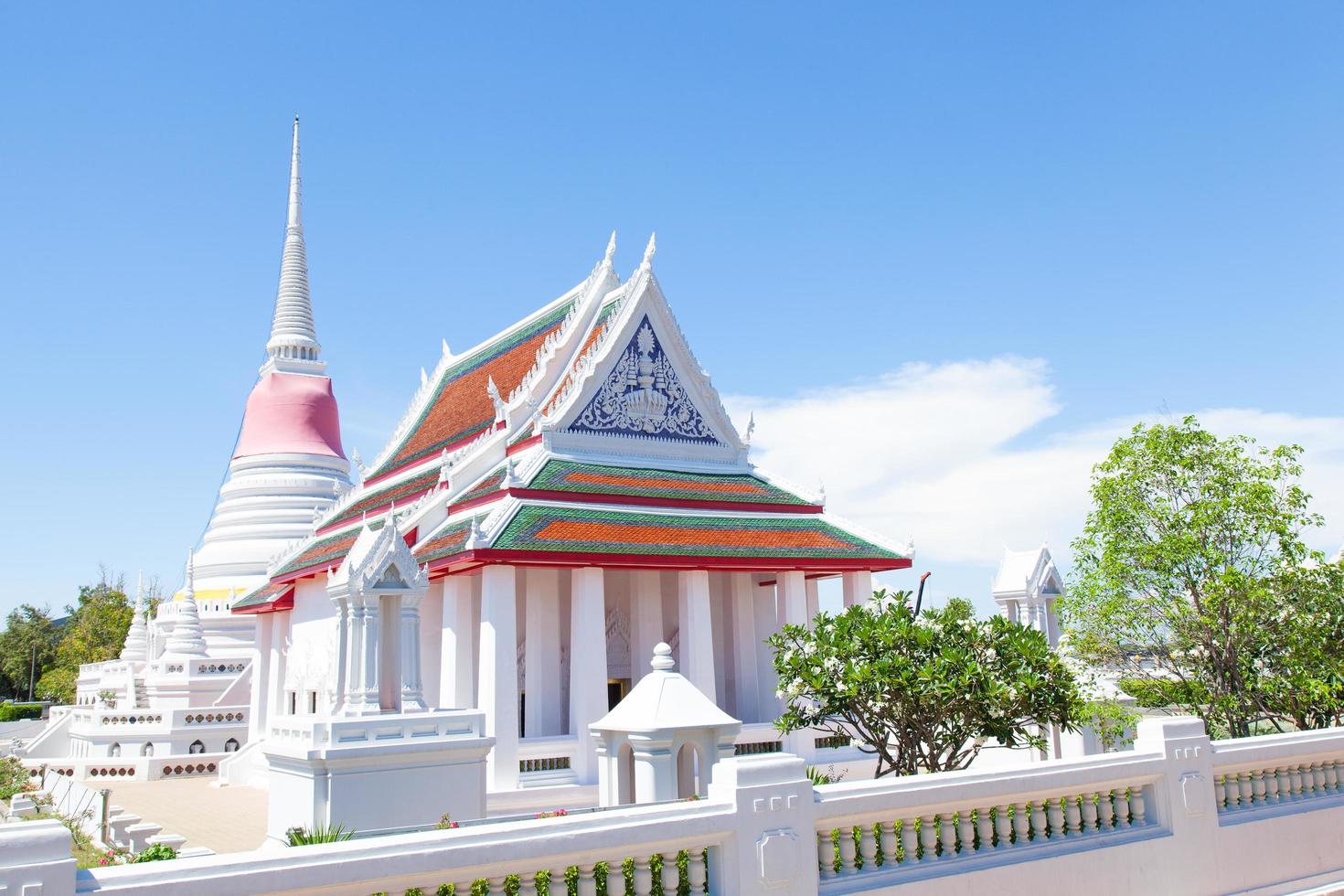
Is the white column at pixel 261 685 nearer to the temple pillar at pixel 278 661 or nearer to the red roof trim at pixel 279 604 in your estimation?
the temple pillar at pixel 278 661

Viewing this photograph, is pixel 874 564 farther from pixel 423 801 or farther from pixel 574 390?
pixel 423 801

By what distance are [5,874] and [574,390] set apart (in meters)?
14.5

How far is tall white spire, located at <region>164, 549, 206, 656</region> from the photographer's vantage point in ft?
91.9

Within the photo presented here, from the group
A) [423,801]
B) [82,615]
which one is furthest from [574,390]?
[82,615]

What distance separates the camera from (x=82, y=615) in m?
54.7

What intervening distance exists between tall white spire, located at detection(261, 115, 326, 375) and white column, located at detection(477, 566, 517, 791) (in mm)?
23284

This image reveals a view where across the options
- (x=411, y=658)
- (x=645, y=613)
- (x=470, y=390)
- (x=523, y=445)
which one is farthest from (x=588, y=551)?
(x=470, y=390)

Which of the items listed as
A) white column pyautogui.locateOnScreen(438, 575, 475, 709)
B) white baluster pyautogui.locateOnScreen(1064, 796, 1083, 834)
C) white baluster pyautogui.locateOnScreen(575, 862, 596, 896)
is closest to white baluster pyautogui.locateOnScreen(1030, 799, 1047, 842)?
white baluster pyautogui.locateOnScreen(1064, 796, 1083, 834)

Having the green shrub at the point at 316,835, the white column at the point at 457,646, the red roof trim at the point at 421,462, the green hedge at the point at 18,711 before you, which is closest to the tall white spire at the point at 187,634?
the red roof trim at the point at 421,462

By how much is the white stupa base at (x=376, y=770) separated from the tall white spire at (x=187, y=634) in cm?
1804

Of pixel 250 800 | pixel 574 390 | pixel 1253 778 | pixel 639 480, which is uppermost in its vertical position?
pixel 574 390

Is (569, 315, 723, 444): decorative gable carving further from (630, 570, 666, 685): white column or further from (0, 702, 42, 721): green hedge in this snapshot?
(0, 702, 42, 721): green hedge

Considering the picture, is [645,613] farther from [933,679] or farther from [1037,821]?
[1037,821]

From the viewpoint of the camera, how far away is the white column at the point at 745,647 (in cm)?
1905
